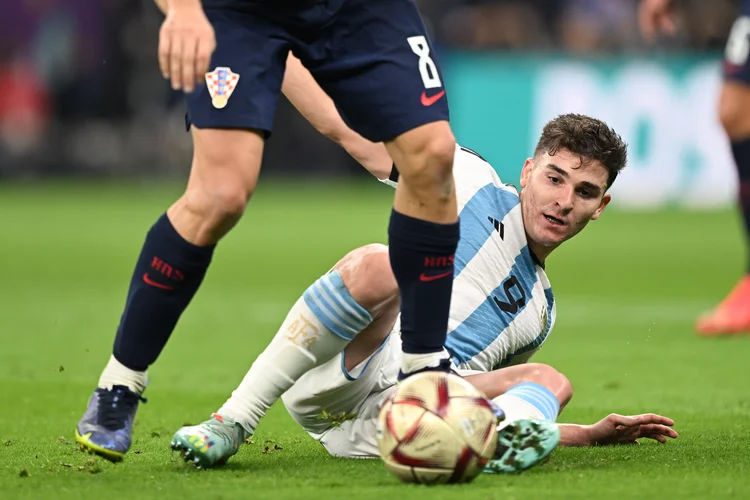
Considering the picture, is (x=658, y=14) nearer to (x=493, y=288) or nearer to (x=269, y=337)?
(x=269, y=337)

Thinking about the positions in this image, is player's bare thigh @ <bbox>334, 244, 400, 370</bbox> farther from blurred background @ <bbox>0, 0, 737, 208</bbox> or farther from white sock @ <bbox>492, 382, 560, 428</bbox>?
blurred background @ <bbox>0, 0, 737, 208</bbox>

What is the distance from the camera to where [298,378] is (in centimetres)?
376

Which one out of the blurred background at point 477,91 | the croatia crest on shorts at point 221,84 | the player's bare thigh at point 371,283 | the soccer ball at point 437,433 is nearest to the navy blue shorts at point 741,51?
the player's bare thigh at point 371,283

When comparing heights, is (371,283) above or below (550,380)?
above

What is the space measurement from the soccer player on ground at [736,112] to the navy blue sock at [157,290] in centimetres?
411

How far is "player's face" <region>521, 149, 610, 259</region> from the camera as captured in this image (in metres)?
3.92

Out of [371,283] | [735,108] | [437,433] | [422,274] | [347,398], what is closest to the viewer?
[437,433]

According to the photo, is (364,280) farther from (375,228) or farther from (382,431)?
(375,228)

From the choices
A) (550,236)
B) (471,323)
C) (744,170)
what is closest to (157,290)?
(471,323)

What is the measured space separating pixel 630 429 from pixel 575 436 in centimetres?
17

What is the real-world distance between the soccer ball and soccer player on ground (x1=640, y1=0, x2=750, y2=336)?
152 inches

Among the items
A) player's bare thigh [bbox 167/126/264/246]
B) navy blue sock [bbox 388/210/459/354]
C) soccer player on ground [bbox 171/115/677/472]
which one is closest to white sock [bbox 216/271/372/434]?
soccer player on ground [bbox 171/115/677/472]

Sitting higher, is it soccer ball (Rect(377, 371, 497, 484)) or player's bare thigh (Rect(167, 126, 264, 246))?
player's bare thigh (Rect(167, 126, 264, 246))

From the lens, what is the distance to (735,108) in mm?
6969
